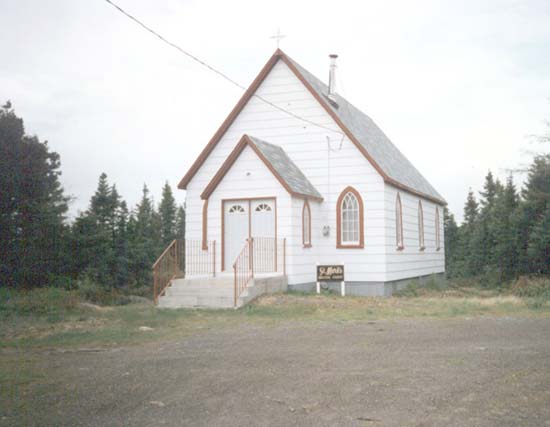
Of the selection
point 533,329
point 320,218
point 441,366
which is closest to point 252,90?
point 320,218

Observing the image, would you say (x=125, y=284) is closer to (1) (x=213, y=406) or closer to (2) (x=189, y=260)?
(2) (x=189, y=260)

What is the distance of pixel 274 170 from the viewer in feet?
64.1

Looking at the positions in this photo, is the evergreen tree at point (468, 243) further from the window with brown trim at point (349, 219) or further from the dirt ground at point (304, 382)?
the dirt ground at point (304, 382)

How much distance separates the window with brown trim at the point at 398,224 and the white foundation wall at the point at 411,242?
0.23 metres

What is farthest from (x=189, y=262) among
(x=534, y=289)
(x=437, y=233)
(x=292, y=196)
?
(x=437, y=233)

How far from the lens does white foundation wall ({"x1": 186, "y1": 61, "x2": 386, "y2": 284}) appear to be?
21359 mm

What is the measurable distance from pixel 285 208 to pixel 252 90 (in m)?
5.33

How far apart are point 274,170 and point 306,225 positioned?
243 cm

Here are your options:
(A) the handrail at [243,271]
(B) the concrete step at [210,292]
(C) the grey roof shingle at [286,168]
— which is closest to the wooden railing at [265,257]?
(A) the handrail at [243,271]

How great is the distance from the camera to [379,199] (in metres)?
21.3

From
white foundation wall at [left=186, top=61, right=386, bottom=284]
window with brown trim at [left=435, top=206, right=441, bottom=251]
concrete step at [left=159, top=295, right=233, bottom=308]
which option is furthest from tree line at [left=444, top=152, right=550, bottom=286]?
concrete step at [left=159, top=295, right=233, bottom=308]

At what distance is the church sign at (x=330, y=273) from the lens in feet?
65.8

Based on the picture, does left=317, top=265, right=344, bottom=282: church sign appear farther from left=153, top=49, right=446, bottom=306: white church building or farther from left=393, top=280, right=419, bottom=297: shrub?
left=393, top=280, right=419, bottom=297: shrub

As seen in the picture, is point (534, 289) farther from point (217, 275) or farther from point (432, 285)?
point (217, 275)
